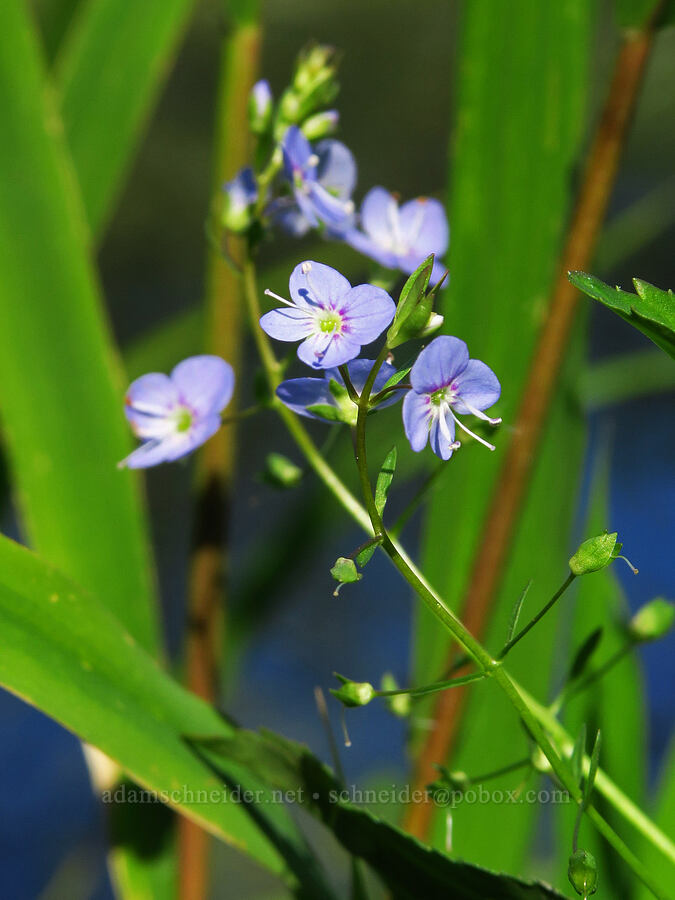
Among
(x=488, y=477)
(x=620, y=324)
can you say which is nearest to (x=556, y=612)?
(x=488, y=477)

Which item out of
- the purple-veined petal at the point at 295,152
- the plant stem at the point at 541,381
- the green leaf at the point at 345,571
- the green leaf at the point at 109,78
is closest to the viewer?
the green leaf at the point at 345,571

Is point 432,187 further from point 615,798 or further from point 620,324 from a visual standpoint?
point 615,798

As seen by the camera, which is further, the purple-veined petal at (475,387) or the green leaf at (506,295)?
the green leaf at (506,295)

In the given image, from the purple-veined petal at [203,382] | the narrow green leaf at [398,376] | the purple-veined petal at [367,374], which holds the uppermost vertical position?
the narrow green leaf at [398,376]

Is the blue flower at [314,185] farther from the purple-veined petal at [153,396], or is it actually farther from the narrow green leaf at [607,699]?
the narrow green leaf at [607,699]

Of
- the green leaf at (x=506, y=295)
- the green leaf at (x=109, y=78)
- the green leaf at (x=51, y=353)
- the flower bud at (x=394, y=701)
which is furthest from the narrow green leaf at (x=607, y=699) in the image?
the green leaf at (x=109, y=78)

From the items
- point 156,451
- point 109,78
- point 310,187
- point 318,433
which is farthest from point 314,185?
point 318,433

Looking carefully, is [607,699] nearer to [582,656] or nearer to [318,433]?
[582,656]
